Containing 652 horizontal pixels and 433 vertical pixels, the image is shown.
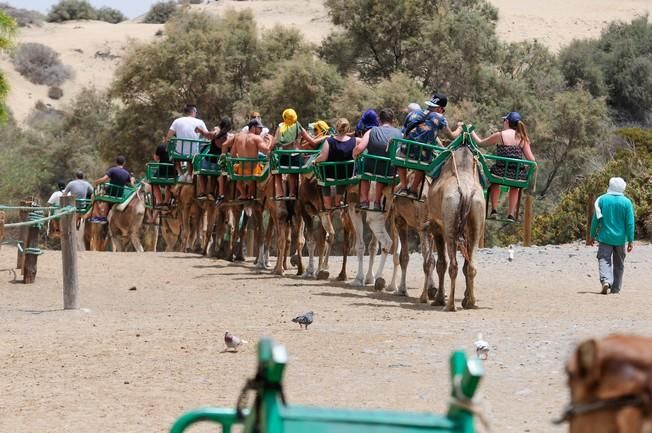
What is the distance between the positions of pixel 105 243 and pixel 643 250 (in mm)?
11501

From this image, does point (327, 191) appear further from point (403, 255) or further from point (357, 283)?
point (403, 255)

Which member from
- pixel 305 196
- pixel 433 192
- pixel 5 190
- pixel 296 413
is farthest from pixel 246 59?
pixel 296 413

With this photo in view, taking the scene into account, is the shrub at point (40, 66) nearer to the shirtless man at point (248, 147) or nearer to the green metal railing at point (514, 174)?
the shirtless man at point (248, 147)

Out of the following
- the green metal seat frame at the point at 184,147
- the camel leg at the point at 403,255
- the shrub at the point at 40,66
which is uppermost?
the shrub at the point at 40,66

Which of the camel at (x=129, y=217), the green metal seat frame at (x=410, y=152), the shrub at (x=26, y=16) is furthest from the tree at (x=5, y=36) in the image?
the shrub at (x=26, y=16)

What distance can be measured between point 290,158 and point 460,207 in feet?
17.2

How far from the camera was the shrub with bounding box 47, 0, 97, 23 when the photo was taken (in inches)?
4011

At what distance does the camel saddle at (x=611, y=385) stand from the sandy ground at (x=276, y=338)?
16.6 ft

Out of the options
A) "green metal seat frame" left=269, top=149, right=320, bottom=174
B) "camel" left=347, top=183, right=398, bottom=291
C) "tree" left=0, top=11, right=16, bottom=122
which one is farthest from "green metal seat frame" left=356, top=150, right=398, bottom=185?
A: "tree" left=0, top=11, right=16, bottom=122

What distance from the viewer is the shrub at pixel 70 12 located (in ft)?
334

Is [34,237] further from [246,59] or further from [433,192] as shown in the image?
[246,59]

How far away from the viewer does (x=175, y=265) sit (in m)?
23.5

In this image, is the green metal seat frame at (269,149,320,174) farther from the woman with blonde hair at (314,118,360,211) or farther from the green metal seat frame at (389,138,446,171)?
the green metal seat frame at (389,138,446,171)

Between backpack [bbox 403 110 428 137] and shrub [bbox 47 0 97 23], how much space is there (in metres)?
87.3
